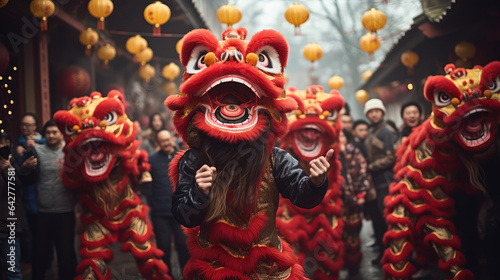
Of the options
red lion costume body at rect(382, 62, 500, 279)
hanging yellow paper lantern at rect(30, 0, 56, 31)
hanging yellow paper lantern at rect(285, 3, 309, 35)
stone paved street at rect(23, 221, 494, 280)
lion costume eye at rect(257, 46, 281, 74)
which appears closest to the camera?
lion costume eye at rect(257, 46, 281, 74)

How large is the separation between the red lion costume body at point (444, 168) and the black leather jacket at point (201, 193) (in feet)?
6.51

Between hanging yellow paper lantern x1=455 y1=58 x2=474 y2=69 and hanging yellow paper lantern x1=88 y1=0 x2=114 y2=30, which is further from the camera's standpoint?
hanging yellow paper lantern x1=455 y1=58 x2=474 y2=69

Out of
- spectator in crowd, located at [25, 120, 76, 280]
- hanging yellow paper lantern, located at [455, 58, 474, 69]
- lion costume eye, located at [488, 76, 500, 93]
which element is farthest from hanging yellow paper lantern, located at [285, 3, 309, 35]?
spectator in crowd, located at [25, 120, 76, 280]

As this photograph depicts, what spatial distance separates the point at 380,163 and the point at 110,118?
3566 millimetres

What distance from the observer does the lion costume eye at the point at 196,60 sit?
2988 mm

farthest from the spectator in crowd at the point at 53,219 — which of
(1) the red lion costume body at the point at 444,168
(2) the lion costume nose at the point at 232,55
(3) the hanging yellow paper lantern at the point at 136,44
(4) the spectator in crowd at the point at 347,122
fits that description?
(4) the spectator in crowd at the point at 347,122

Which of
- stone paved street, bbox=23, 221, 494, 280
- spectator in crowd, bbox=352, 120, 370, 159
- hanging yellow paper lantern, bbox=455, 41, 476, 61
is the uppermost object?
hanging yellow paper lantern, bbox=455, 41, 476, 61

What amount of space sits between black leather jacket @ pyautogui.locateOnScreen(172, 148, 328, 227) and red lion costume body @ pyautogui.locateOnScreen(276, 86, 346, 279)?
2.08 meters

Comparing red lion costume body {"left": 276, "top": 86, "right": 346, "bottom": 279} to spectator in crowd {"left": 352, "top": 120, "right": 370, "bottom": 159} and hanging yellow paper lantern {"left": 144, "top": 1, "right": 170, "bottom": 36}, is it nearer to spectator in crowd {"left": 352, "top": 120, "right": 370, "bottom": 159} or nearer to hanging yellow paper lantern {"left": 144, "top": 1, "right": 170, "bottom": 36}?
spectator in crowd {"left": 352, "top": 120, "right": 370, "bottom": 159}

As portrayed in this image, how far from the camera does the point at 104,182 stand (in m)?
4.72

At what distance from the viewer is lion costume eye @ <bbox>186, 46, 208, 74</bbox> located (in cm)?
299

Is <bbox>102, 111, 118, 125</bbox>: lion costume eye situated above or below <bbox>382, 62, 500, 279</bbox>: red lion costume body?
above

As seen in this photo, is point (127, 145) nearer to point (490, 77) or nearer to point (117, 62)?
point (490, 77)

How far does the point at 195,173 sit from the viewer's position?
294 centimetres
